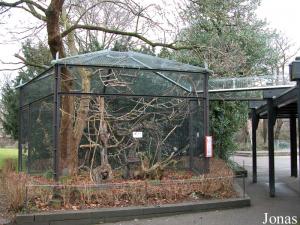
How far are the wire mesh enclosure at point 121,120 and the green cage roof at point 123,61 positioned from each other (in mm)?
74

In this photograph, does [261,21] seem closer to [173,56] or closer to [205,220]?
[173,56]

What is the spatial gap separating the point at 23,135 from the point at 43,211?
8221mm

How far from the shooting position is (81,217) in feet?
29.1

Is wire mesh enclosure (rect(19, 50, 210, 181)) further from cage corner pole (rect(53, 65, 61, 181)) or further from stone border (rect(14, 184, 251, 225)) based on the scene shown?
stone border (rect(14, 184, 251, 225))

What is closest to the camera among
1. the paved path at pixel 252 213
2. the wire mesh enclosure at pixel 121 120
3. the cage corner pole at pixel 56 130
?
the paved path at pixel 252 213

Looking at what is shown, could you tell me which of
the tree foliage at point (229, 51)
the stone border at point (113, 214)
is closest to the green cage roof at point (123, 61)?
the tree foliage at point (229, 51)

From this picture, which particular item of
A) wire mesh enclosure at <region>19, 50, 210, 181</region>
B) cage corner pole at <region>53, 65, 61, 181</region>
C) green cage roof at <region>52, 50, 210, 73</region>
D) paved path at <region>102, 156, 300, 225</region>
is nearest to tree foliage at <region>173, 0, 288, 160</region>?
wire mesh enclosure at <region>19, 50, 210, 181</region>

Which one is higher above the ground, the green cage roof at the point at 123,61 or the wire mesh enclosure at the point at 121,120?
the green cage roof at the point at 123,61

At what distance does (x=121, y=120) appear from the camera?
48.3ft

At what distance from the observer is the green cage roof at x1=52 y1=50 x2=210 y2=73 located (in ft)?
36.9

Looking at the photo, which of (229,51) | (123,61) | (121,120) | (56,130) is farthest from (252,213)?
(229,51)

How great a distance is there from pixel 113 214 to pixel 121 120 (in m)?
5.88

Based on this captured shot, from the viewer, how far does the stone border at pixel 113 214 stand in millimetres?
8602

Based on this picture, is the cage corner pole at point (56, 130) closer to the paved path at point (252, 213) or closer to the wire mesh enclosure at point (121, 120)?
the wire mesh enclosure at point (121, 120)
